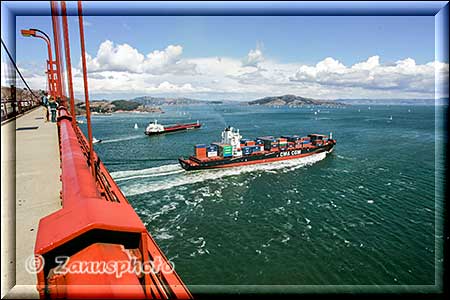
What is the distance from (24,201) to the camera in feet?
22.0

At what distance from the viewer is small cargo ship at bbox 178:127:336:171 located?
92.4 ft

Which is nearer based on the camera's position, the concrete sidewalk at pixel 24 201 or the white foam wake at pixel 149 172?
the concrete sidewalk at pixel 24 201

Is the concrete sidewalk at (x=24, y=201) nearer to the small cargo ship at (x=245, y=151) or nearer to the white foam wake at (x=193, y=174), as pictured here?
the white foam wake at (x=193, y=174)

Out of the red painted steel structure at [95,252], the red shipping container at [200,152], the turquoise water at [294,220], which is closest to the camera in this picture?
the red painted steel structure at [95,252]

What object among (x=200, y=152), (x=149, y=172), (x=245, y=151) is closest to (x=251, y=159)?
(x=245, y=151)

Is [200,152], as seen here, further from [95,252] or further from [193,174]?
[95,252]

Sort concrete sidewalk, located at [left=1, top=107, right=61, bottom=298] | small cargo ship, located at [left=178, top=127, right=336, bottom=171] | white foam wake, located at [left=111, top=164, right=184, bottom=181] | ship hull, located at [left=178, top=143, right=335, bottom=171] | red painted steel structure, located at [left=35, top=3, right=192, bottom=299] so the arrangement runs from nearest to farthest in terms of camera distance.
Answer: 1. red painted steel structure, located at [left=35, top=3, right=192, bottom=299]
2. concrete sidewalk, located at [left=1, top=107, right=61, bottom=298]
3. white foam wake, located at [left=111, top=164, right=184, bottom=181]
4. ship hull, located at [left=178, top=143, right=335, bottom=171]
5. small cargo ship, located at [left=178, top=127, right=336, bottom=171]

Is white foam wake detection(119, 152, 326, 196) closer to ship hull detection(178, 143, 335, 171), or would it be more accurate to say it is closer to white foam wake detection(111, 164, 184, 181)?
white foam wake detection(111, 164, 184, 181)

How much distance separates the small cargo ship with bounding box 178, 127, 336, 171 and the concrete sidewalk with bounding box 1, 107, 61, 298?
1563cm

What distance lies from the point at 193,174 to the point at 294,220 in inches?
495

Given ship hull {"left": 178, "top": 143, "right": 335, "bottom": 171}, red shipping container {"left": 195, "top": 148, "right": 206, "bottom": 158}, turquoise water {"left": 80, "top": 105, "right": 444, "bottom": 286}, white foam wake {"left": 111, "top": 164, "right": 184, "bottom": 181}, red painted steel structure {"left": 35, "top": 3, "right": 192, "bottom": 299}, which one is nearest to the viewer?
red painted steel structure {"left": 35, "top": 3, "right": 192, "bottom": 299}

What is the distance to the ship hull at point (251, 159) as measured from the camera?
27.2m

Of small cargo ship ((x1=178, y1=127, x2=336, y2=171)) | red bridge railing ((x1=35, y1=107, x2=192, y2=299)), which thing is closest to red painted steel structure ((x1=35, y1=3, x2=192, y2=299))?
red bridge railing ((x1=35, y1=107, x2=192, y2=299))

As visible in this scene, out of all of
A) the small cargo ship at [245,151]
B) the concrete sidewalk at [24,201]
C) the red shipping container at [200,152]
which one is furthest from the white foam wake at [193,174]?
the concrete sidewalk at [24,201]
